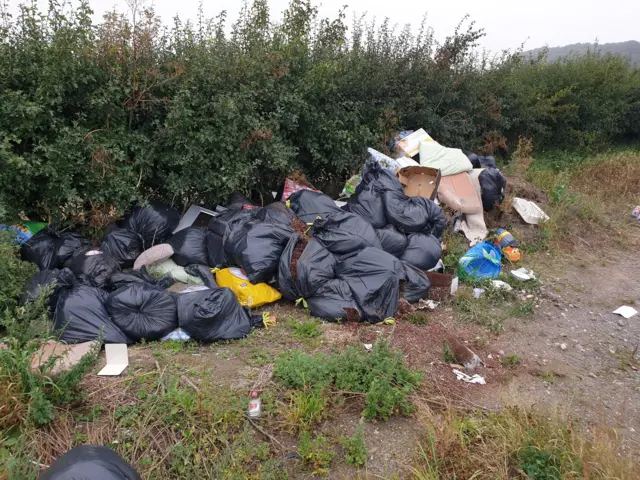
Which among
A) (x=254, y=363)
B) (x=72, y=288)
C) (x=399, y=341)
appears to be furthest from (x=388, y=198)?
(x=72, y=288)

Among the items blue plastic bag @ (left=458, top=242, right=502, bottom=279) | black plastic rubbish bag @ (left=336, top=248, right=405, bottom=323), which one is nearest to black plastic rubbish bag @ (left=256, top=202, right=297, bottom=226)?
black plastic rubbish bag @ (left=336, top=248, right=405, bottom=323)

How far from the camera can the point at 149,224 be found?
441 cm

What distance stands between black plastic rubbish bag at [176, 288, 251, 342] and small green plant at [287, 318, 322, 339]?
1.10ft

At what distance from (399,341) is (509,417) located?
3.38ft

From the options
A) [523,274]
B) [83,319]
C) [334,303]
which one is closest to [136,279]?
[83,319]

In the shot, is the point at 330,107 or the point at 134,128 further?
the point at 330,107

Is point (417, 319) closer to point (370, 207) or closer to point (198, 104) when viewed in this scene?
point (370, 207)

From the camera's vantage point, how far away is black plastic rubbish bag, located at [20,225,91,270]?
12.7 ft

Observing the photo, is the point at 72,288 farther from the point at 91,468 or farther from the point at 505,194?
the point at 505,194

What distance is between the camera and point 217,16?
492 cm

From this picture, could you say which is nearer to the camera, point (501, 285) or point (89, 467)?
point (89, 467)

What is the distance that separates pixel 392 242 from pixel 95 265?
255 cm

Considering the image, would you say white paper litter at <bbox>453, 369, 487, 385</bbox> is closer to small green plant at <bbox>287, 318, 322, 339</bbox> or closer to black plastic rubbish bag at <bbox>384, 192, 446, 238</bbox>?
small green plant at <bbox>287, 318, 322, 339</bbox>

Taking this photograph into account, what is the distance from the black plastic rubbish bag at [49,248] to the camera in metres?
3.86
